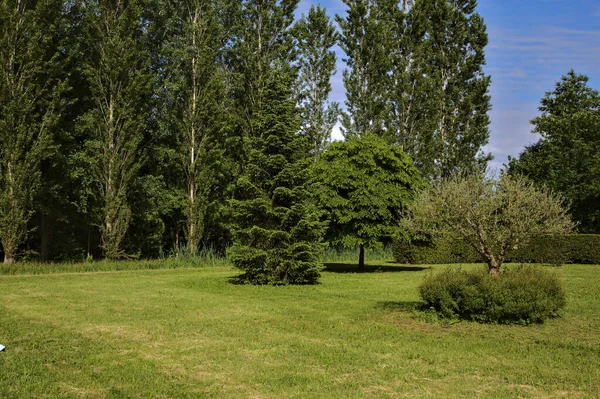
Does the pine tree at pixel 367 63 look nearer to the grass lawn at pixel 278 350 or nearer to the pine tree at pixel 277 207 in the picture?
the pine tree at pixel 277 207

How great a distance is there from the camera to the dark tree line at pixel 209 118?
18.3m

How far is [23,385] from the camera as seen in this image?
5.64 metres

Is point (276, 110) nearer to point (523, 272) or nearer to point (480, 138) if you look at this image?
point (523, 272)

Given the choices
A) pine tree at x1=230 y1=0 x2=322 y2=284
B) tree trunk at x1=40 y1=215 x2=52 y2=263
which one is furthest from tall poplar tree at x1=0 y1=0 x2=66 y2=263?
pine tree at x1=230 y1=0 x2=322 y2=284

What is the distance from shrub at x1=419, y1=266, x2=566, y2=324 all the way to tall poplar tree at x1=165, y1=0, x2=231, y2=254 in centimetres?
2069

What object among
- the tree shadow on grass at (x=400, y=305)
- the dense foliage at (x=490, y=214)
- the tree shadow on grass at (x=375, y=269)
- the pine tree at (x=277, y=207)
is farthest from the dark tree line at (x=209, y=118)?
the dense foliage at (x=490, y=214)

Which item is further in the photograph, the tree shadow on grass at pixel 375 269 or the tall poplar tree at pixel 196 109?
the tall poplar tree at pixel 196 109

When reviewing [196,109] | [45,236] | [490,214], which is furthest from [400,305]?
[45,236]

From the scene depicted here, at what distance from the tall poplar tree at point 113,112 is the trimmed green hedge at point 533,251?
15.8 m

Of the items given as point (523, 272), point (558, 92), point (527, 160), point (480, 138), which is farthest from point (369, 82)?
point (523, 272)

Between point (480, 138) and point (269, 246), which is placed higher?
point (480, 138)

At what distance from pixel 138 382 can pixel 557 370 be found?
212 inches

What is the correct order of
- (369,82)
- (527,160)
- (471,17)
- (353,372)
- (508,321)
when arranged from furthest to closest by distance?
(527,160)
(471,17)
(369,82)
(508,321)
(353,372)

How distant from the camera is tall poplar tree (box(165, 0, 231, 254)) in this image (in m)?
30.1
